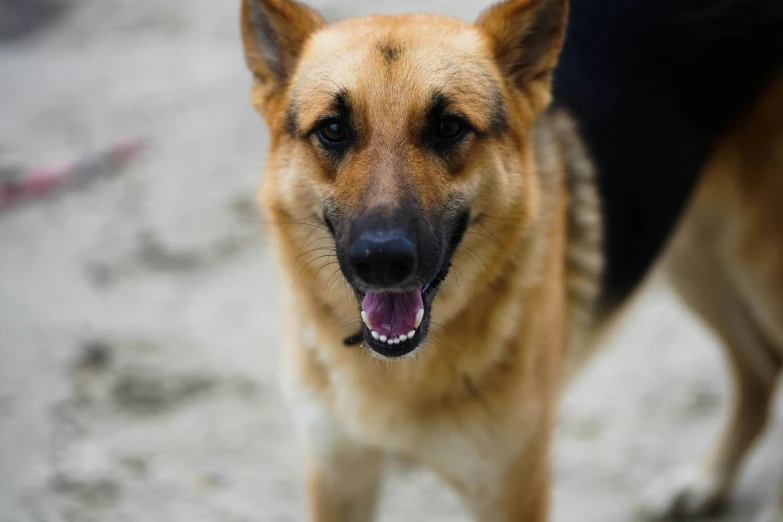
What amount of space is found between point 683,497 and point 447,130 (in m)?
2.40

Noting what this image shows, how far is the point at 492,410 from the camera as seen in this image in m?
2.65

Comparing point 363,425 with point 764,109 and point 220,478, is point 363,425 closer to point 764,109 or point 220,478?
point 220,478

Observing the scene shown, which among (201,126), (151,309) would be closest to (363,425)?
(151,309)

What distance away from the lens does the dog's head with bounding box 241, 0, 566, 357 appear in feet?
7.66

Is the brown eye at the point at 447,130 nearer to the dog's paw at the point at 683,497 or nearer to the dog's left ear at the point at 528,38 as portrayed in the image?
the dog's left ear at the point at 528,38

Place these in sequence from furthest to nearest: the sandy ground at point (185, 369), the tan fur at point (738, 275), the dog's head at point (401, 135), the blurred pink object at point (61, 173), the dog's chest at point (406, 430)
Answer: the blurred pink object at point (61, 173) → the sandy ground at point (185, 369) → the tan fur at point (738, 275) → the dog's chest at point (406, 430) → the dog's head at point (401, 135)

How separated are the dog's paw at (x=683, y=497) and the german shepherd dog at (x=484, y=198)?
39 cm

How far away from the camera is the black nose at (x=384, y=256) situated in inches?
87.2

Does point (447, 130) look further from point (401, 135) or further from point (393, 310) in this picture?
point (393, 310)

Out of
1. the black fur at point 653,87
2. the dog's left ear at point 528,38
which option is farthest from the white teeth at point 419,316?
the black fur at point 653,87

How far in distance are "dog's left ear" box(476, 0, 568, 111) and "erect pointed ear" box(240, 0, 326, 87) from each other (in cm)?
60

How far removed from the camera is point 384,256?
7.27 ft

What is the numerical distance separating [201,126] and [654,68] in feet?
13.9

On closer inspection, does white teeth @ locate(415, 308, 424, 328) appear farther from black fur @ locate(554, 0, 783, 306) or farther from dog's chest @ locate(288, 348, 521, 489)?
black fur @ locate(554, 0, 783, 306)
